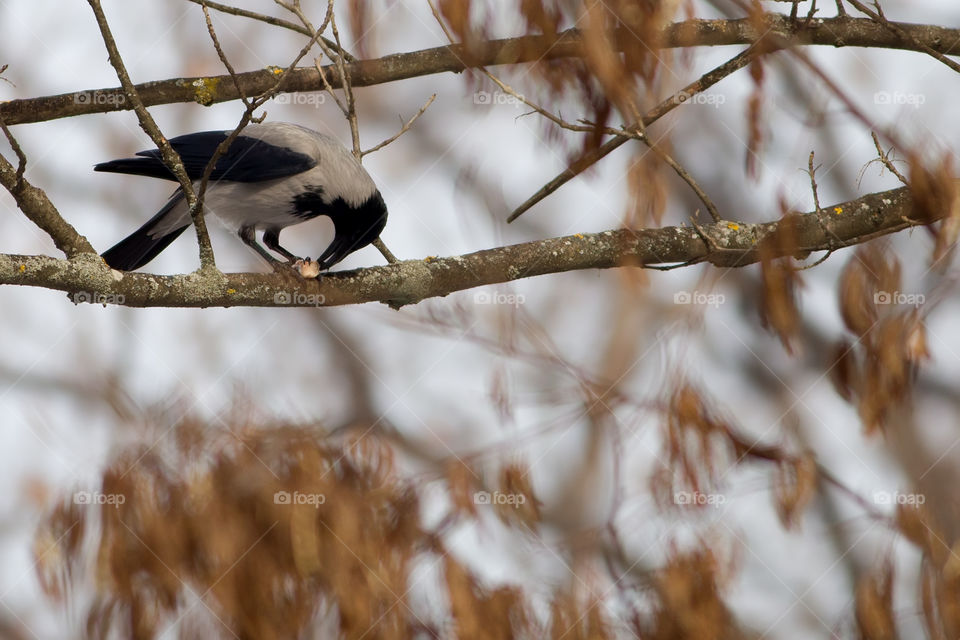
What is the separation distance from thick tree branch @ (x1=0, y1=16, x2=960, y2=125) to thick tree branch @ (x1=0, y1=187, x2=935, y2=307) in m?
0.71

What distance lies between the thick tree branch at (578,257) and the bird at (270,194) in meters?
1.20

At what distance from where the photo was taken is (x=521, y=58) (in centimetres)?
331

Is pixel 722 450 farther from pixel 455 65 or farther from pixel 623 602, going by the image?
pixel 455 65

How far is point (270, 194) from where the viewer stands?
4.54 m

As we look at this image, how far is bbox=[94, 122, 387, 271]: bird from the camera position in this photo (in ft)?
14.9

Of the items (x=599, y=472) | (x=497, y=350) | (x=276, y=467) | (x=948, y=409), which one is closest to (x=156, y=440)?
(x=276, y=467)

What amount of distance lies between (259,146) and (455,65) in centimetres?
136

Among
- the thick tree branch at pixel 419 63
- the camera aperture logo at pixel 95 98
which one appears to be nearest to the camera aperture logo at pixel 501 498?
the thick tree branch at pixel 419 63

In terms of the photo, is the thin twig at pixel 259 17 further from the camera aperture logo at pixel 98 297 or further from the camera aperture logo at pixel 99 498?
the camera aperture logo at pixel 99 498

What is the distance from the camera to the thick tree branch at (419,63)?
356 centimetres

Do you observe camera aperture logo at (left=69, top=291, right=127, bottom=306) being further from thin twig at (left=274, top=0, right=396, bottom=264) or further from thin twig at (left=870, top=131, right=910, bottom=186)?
thin twig at (left=870, top=131, right=910, bottom=186)

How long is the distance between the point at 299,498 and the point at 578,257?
1.51 meters

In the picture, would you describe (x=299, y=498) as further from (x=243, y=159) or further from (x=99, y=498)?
(x=243, y=159)

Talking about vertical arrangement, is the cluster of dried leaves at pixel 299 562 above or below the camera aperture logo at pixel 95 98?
below
